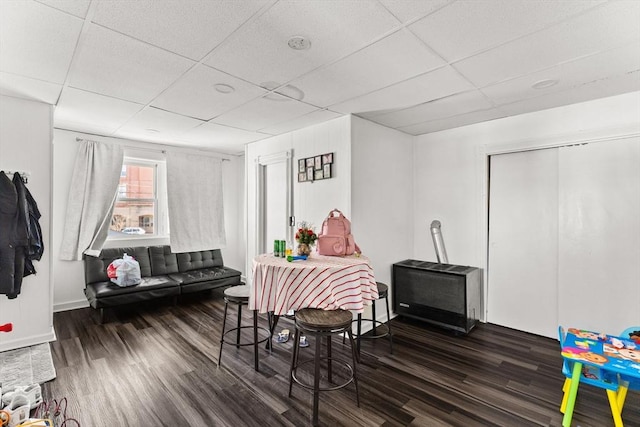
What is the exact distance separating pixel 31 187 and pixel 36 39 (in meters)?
1.90

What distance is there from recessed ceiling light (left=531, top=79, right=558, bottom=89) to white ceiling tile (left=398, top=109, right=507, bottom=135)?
637 mm

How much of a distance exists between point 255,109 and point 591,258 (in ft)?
12.3

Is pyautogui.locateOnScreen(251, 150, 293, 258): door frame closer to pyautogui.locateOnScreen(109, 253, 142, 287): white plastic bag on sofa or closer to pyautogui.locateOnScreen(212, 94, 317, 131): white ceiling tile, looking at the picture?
pyautogui.locateOnScreen(212, 94, 317, 131): white ceiling tile

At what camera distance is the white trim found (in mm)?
3027

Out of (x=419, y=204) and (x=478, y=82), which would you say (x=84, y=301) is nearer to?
(x=419, y=204)

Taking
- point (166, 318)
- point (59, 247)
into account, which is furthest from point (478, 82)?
point (59, 247)

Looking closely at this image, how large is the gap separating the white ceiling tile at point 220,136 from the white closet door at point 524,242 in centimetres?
318

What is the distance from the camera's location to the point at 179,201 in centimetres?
509

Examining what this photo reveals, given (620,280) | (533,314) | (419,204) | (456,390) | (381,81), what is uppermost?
(381,81)

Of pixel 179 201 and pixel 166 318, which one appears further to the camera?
pixel 179 201

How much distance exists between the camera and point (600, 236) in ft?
9.97

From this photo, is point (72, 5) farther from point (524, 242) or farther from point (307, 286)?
point (524, 242)

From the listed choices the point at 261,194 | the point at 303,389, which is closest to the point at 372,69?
the point at 303,389

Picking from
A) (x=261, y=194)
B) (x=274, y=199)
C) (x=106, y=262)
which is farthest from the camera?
(x=261, y=194)
